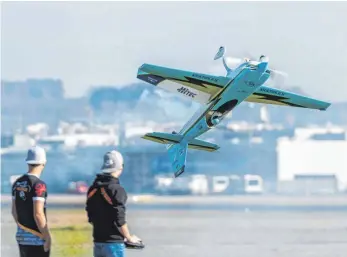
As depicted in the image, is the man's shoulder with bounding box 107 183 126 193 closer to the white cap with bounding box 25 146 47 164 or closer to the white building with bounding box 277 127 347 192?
the white cap with bounding box 25 146 47 164

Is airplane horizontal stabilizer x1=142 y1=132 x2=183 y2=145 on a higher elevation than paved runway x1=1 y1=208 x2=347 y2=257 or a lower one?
higher

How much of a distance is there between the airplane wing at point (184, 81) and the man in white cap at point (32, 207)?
119 inches

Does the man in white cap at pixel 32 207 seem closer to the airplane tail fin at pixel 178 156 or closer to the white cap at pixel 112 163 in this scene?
the white cap at pixel 112 163

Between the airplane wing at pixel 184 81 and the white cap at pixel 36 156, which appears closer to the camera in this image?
the white cap at pixel 36 156

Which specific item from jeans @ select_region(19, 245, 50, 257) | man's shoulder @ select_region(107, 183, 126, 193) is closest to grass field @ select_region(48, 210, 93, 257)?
jeans @ select_region(19, 245, 50, 257)

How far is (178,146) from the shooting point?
1098 centimetres

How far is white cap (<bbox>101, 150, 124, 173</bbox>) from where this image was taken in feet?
22.3

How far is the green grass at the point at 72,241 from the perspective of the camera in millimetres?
12734

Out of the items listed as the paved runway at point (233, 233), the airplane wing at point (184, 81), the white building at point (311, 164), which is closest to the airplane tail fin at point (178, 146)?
the airplane wing at point (184, 81)

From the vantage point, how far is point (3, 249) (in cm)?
1309

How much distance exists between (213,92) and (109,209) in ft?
13.0

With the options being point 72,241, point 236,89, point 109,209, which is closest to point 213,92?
point 236,89

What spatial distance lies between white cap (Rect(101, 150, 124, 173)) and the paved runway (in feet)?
17.1

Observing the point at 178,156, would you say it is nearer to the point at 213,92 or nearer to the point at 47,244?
the point at 213,92
